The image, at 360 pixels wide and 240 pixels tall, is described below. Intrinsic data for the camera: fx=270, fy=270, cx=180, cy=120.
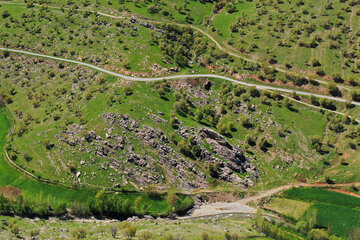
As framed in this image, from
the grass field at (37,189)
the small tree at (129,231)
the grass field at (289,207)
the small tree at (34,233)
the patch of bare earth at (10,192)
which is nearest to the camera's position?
the small tree at (129,231)

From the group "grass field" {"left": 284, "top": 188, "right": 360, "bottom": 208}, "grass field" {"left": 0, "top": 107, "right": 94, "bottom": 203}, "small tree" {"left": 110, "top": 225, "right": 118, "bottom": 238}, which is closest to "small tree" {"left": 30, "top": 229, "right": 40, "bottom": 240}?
"grass field" {"left": 0, "top": 107, "right": 94, "bottom": 203}

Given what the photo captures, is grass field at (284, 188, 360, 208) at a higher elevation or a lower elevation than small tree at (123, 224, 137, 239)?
higher

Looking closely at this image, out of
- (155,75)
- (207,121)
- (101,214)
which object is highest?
(155,75)

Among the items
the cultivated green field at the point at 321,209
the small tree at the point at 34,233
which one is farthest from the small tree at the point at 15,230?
the cultivated green field at the point at 321,209

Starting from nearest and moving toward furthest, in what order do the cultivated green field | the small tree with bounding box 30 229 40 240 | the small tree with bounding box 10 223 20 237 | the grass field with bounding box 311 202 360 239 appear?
the small tree with bounding box 10 223 20 237 → the small tree with bounding box 30 229 40 240 → the grass field with bounding box 311 202 360 239 → the cultivated green field

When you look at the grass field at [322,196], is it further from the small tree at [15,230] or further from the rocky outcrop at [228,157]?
the small tree at [15,230]

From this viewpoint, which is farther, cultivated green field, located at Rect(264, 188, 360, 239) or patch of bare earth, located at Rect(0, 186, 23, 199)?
patch of bare earth, located at Rect(0, 186, 23, 199)

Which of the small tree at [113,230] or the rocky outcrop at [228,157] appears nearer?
the small tree at [113,230]

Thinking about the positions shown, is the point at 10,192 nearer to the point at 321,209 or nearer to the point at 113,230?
the point at 113,230

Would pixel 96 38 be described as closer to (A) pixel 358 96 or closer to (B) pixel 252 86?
(B) pixel 252 86

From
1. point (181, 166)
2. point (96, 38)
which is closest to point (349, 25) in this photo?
point (181, 166)

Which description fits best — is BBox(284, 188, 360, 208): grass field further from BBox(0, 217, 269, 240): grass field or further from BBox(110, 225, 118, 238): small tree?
BBox(110, 225, 118, 238): small tree
